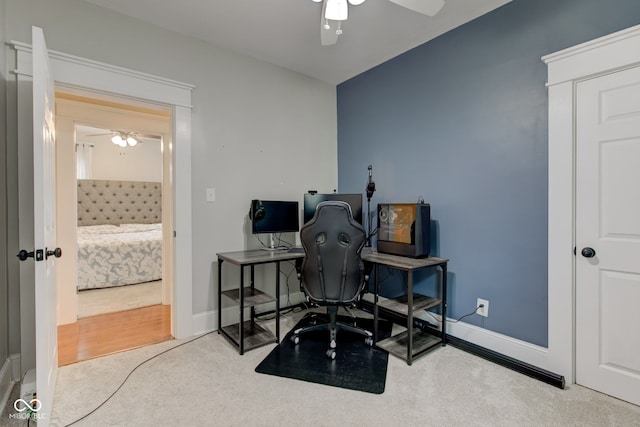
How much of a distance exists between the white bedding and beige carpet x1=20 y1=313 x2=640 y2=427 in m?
2.34

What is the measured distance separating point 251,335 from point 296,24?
2.52 metres

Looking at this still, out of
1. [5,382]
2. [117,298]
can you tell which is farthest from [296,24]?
[117,298]

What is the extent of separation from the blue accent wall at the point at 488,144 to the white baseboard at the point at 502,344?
0.05 metres

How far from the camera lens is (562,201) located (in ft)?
6.32

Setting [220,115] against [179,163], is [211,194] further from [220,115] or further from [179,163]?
[220,115]

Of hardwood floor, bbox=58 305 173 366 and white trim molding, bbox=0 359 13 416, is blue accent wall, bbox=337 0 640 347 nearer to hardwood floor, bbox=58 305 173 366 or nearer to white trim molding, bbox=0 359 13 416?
hardwood floor, bbox=58 305 173 366

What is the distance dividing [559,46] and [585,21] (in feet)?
0.52

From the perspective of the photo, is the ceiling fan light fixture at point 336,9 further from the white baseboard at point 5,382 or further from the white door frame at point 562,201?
the white baseboard at point 5,382

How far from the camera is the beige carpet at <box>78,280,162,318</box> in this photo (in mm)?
3355

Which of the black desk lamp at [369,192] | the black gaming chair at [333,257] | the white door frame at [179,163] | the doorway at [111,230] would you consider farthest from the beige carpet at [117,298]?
the black desk lamp at [369,192]

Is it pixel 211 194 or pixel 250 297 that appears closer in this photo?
pixel 250 297

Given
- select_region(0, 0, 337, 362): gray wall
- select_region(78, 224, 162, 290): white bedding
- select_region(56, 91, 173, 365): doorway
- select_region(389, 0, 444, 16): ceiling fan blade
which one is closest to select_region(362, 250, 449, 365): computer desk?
select_region(0, 0, 337, 362): gray wall

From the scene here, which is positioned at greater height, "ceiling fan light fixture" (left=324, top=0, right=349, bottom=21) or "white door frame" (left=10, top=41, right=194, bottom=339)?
"ceiling fan light fixture" (left=324, top=0, right=349, bottom=21)

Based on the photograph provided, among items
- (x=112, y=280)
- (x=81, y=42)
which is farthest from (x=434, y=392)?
(x=112, y=280)
